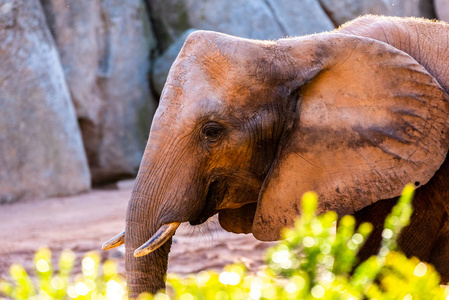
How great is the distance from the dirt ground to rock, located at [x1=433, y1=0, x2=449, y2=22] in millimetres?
5912

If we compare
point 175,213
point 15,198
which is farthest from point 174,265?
point 15,198

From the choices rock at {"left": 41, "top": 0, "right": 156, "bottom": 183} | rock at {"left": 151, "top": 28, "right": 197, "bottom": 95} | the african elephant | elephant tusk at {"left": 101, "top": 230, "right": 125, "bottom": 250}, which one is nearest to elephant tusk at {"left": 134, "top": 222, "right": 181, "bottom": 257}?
the african elephant

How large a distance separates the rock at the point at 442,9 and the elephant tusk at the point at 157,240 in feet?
29.9

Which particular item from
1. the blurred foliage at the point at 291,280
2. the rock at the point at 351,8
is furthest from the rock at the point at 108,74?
the blurred foliage at the point at 291,280

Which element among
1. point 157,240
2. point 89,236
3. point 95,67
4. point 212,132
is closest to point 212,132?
point 212,132

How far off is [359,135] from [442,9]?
350 inches

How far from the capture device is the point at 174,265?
473 cm

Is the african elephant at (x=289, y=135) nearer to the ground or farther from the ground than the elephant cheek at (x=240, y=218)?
farther from the ground

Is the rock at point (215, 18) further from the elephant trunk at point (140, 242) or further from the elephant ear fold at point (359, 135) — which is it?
the elephant trunk at point (140, 242)

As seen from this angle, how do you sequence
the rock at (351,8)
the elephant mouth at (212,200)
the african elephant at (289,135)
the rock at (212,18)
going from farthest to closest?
1. the rock at (351,8)
2. the rock at (212,18)
3. the elephant mouth at (212,200)
4. the african elephant at (289,135)

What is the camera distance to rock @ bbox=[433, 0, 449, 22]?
34.6 feet

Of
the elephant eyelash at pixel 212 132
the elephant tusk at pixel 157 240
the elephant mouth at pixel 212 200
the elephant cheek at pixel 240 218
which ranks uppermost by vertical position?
the elephant eyelash at pixel 212 132

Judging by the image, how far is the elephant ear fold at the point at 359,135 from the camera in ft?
8.18

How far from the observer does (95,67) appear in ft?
28.9
